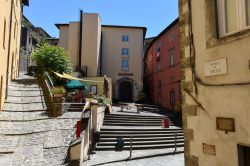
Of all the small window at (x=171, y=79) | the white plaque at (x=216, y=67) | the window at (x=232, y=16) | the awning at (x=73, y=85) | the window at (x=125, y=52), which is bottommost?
the white plaque at (x=216, y=67)

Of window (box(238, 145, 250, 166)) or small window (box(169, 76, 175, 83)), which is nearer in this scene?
window (box(238, 145, 250, 166))

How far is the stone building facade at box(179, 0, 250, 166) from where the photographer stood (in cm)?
360

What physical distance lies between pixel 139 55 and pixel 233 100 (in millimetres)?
Answer: 33514

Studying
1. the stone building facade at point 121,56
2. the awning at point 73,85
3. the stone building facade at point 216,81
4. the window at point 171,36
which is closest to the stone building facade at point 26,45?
the stone building facade at point 121,56

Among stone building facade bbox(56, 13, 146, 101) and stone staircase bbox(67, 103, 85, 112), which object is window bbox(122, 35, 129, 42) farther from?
stone staircase bbox(67, 103, 85, 112)

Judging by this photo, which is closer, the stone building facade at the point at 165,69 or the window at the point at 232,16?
the window at the point at 232,16

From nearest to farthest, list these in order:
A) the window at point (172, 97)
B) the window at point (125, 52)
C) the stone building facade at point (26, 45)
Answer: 1. the window at point (172, 97)
2. the stone building facade at point (26, 45)
3. the window at point (125, 52)

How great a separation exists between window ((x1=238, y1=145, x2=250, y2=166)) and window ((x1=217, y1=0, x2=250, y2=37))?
5.87ft

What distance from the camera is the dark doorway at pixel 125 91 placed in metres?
36.0

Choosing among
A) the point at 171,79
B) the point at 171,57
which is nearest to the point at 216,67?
the point at 171,79

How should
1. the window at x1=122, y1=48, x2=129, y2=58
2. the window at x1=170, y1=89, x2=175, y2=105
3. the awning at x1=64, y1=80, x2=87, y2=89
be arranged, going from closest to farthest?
the awning at x1=64, y1=80, x2=87, y2=89
the window at x1=170, y1=89, x2=175, y2=105
the window at x1=122, y1=48, x2=129, y2=58

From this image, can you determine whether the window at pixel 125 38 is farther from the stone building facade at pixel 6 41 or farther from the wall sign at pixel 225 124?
the wall sign at pixel 225 124

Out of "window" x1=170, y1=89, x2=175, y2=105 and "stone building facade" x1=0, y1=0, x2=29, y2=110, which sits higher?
"stone building facade" x1=0, y1=0, x2=29, y2=110

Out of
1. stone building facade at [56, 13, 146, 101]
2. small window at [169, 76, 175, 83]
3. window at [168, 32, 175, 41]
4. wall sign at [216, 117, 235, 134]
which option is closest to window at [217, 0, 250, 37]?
wall sign at [216, 117, 235, 134]
